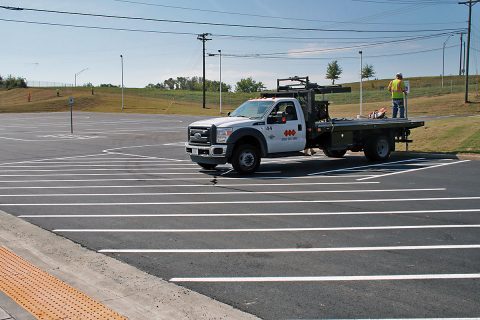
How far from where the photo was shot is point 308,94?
608 inches

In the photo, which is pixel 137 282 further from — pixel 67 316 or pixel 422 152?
pixel 422 152

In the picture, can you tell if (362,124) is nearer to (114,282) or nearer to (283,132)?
(283,132)

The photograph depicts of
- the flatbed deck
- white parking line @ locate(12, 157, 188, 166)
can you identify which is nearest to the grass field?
the flatbed deck

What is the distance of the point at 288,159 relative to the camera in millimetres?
18016

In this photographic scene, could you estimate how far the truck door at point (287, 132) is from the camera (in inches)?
575

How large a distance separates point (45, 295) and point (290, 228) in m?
3.80

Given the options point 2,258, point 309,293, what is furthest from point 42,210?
point 309,293

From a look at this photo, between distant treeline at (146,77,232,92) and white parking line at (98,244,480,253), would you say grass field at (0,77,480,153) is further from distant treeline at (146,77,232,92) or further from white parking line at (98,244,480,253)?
distant treeline at (146,77,232,92)

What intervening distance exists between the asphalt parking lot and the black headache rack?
1.57m

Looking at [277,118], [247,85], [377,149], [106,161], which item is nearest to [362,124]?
[377,149]

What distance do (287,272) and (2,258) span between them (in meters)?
3.47

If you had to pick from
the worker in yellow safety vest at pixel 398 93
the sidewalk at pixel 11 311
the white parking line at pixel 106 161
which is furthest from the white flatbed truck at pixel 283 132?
the sidewalk at pixel 11 311

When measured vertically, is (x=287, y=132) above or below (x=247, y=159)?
above

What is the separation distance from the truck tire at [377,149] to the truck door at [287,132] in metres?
2.49
